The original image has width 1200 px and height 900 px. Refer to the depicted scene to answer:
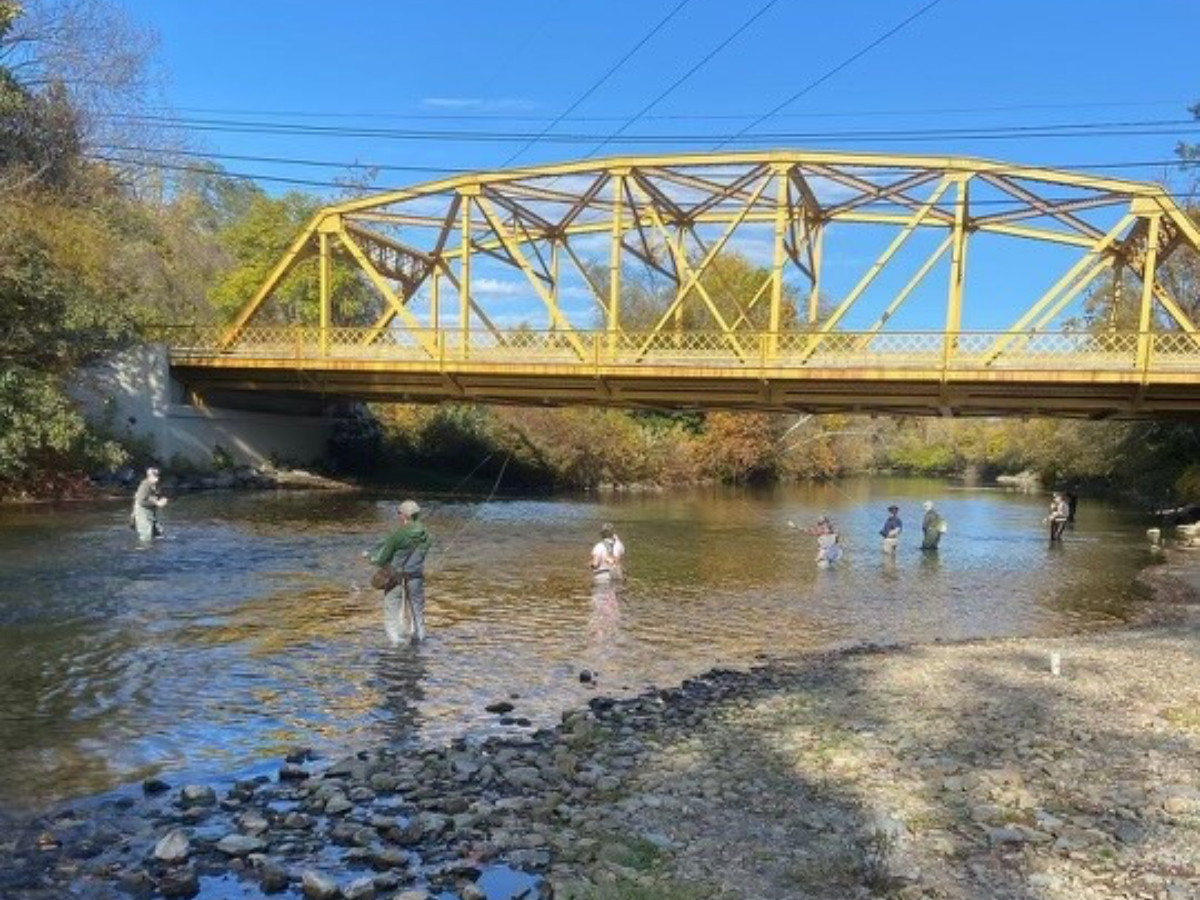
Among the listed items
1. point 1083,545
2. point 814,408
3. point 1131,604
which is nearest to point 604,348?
point 814,408

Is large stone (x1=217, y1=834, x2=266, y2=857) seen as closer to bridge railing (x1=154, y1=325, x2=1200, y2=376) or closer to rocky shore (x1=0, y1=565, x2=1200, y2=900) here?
rocky shore (x1=0, y1=565, x2=1200, y2=900)

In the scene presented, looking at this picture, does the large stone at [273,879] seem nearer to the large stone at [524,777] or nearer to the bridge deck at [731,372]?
the large stone at [524,777]

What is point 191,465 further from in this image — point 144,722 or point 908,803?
point 908,803

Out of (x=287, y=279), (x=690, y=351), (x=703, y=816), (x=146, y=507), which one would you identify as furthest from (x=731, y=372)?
(x=287, y=279)

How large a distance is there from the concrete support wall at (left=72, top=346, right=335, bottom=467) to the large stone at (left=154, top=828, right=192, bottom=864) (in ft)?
117

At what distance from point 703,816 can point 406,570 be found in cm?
760

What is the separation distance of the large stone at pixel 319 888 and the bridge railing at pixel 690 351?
1144 inches

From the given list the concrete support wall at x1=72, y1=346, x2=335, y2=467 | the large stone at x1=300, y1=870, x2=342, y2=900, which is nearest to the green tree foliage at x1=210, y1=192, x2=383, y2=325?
the concrete support wall at x1=72, y1=346, x2=335, y2=467

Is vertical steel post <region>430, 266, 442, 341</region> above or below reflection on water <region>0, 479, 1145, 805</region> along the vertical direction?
above

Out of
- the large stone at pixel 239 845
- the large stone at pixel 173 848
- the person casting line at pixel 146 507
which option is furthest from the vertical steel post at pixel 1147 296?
the large stone at pixel 173 848

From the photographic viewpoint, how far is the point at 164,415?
141ft

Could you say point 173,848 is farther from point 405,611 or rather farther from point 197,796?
point 405,611

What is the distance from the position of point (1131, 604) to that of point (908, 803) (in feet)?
53.5

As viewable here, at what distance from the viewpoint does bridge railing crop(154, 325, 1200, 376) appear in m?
32.1
